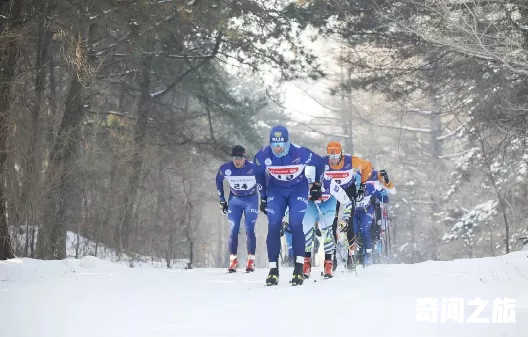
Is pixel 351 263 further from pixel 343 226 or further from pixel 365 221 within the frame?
pixel 365 221

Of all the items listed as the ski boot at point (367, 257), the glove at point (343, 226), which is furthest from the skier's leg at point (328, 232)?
the ski boot at point (367, 257)

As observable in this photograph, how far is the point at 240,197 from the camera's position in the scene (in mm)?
12344

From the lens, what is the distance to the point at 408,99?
16672 mm

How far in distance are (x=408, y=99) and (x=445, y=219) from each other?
1771 cm

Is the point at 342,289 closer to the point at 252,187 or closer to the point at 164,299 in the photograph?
the point at 164,299

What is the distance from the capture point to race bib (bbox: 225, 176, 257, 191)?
1219cm

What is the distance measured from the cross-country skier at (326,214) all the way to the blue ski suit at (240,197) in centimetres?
152

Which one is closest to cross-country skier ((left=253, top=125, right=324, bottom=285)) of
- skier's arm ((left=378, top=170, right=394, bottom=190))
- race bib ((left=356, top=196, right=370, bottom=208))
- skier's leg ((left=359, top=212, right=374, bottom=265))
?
race bib ((left=356, top=196, right=370, bottom=208))

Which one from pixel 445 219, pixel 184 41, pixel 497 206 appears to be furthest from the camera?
pixel 445 219

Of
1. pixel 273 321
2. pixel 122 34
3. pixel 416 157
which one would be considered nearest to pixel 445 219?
pixel 416 157

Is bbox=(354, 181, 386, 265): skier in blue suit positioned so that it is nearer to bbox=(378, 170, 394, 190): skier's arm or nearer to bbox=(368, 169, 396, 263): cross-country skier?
bbox=(368, 169, 396, 263): cross-country skier

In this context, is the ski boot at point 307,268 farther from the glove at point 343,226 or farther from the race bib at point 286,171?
the race bib at point 286,171

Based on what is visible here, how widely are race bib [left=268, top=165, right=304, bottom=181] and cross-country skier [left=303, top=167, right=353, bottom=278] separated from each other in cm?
159

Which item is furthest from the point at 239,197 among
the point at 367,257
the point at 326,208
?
the point at 367,257
